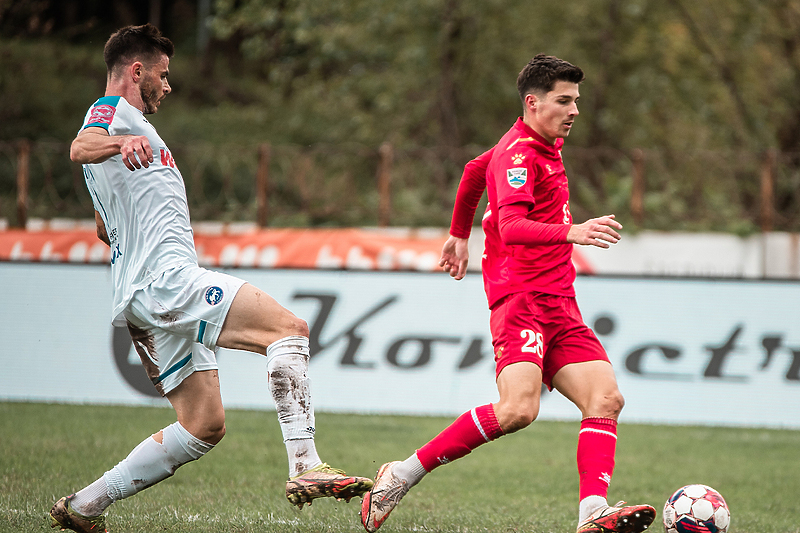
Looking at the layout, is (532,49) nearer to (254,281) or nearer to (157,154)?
(254,281)

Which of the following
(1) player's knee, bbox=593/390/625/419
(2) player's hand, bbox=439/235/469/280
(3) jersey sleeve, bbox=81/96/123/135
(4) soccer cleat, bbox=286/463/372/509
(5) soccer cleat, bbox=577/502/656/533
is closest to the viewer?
(4) soccer cleat, bbox=286/463/372/509

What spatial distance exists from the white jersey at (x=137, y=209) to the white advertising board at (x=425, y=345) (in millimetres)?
5036

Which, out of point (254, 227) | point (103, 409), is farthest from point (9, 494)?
point (254, 227)

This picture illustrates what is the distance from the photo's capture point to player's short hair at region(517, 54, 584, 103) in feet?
13.3

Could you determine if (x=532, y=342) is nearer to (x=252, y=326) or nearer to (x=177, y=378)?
(x=252, y=326)

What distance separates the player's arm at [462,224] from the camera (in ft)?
14.9

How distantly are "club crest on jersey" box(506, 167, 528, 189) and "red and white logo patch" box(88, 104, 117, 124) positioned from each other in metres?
1.73

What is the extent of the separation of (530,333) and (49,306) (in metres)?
6.49

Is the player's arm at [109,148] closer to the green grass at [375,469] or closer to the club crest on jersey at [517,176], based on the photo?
the club crest on jersey at [517,176]

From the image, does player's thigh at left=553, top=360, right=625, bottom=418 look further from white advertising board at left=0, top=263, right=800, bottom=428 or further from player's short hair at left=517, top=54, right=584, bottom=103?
white advertising board at left=0, top=263, right=800, bottom=428

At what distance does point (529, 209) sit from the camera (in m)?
4.00

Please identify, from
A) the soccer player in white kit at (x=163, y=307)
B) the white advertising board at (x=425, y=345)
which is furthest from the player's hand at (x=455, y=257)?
the white advertising board at (x=425, y=345)

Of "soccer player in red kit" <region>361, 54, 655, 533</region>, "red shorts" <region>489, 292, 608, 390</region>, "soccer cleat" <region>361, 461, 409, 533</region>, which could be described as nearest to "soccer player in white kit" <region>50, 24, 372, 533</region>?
"soccer cleat" <region>361, 461, 409, 533</region>

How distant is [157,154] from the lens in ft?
12.5
